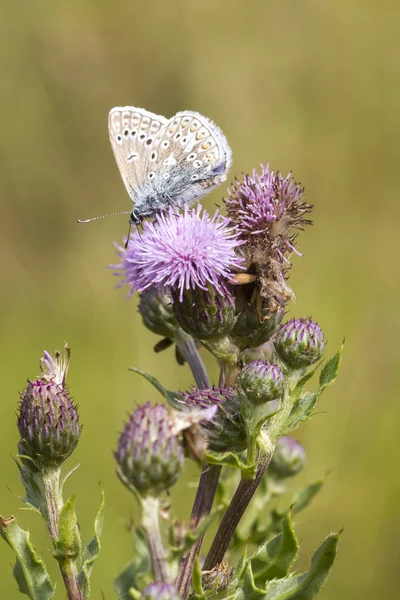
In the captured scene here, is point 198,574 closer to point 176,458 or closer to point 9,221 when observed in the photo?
point 176,458

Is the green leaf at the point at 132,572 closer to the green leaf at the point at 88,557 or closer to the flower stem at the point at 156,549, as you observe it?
the green leaf at the point at 88,557

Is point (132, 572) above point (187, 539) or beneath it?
above

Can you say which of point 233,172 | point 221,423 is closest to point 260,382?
point 221,423

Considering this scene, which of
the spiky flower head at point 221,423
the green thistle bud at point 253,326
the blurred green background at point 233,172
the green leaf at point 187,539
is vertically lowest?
the green leaf at point 187,539

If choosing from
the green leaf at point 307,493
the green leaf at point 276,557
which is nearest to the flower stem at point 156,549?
the green leaf at point 276,557

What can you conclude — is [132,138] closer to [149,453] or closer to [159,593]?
[149,453]

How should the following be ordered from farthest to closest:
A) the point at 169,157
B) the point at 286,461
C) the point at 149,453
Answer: the point at 286,461 → the point at 169,157 → the point at 149,453
